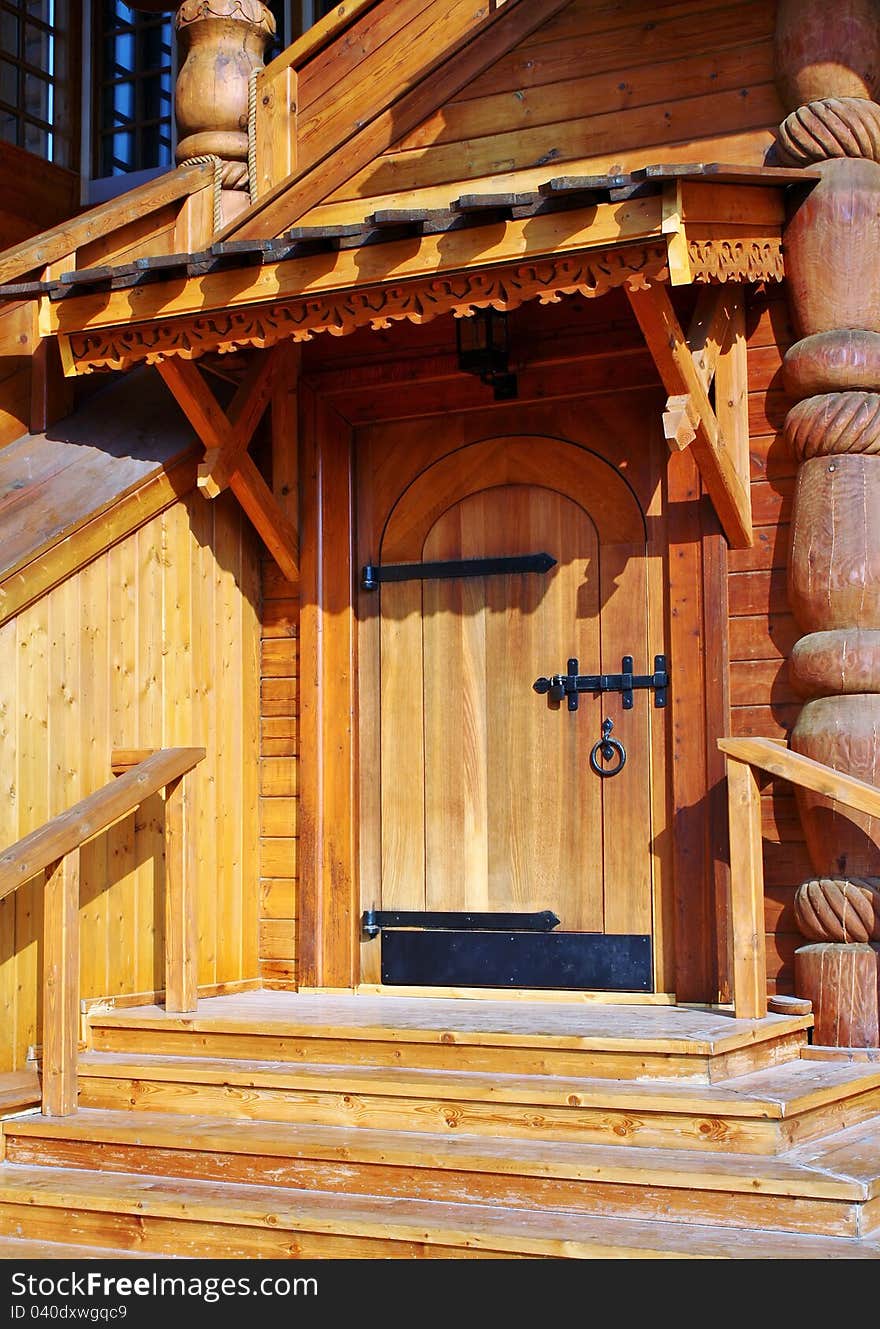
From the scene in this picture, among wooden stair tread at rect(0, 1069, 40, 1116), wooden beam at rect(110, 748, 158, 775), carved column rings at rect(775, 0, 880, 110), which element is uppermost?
carved column rings at rect(775, 0, 880, 110)

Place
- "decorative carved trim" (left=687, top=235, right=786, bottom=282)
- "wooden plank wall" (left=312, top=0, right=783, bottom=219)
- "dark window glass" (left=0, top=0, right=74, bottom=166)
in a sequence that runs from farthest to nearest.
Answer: "dark window glass" (left=0, top=0, right=74, bottom=166) → "wooden plank wall" (left=312, top=0, right=783, bottom=219) → "decorative carved trim" (left=687, top=235, right=786, bottom=282)

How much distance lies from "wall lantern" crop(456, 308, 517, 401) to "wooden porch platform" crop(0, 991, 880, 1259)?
94.3 inches

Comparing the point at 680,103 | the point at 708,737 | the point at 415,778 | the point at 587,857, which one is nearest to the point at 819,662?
the point at 708,737

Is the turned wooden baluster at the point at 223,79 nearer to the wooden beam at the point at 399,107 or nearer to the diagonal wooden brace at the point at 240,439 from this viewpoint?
the wooden beam at the point at 399,107

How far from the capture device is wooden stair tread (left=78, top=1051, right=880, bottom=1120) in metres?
4.12

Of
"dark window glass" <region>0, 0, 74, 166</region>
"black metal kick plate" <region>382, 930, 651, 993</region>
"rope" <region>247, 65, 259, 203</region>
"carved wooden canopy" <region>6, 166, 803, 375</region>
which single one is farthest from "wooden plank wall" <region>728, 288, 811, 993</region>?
"dark window glass" <region>0, 0, 74, 166</region>

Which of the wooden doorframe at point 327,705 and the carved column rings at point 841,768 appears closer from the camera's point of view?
the carved column rings at point 841,768

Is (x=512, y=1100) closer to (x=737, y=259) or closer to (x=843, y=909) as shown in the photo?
(x=843, y=909)

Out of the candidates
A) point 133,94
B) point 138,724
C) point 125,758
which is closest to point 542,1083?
point 125,758

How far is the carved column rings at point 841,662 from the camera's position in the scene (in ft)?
16.6

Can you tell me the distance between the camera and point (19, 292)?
18.0 feet

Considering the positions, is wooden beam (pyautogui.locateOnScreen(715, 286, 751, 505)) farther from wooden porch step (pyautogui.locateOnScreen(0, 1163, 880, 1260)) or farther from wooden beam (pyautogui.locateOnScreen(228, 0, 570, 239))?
wooden porch step (pyautogui.locateOnScreen(0, 1163, 880, 1260))

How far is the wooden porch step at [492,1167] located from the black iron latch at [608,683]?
1.85 m

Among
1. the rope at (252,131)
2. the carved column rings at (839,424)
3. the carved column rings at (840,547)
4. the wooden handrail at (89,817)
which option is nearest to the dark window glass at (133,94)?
the rope at (252,131)
